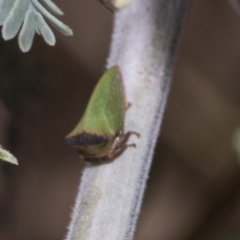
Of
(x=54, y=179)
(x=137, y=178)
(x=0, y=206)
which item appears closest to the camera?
(x=137, y=178)

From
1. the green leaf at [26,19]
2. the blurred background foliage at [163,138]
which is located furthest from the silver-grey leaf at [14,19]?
the blurred background foliage at [163,138]

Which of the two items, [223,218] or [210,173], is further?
[210,173]

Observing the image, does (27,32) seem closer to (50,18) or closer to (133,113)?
(50,18)

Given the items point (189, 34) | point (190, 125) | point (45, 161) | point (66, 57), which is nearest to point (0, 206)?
point (45, 161)

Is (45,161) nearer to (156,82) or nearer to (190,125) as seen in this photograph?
(190,125)

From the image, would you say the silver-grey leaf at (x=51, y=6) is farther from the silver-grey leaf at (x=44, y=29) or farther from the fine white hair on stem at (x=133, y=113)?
the fine white hair on stem at (x=133, y=113)

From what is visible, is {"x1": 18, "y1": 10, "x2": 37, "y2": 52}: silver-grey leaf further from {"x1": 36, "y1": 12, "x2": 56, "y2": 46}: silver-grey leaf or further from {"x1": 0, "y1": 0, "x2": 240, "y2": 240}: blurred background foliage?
{"x1": 0, "y1": 0, "x2": 240, "y2": 240}: blurred background foliage

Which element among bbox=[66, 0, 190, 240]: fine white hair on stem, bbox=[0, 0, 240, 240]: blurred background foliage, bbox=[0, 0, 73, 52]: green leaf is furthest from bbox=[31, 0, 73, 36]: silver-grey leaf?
Answer: bbox=[0, 0, 240, 240]: blurred background foliage

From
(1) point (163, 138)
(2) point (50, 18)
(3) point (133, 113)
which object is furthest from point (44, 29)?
(1) point (163, 138)
